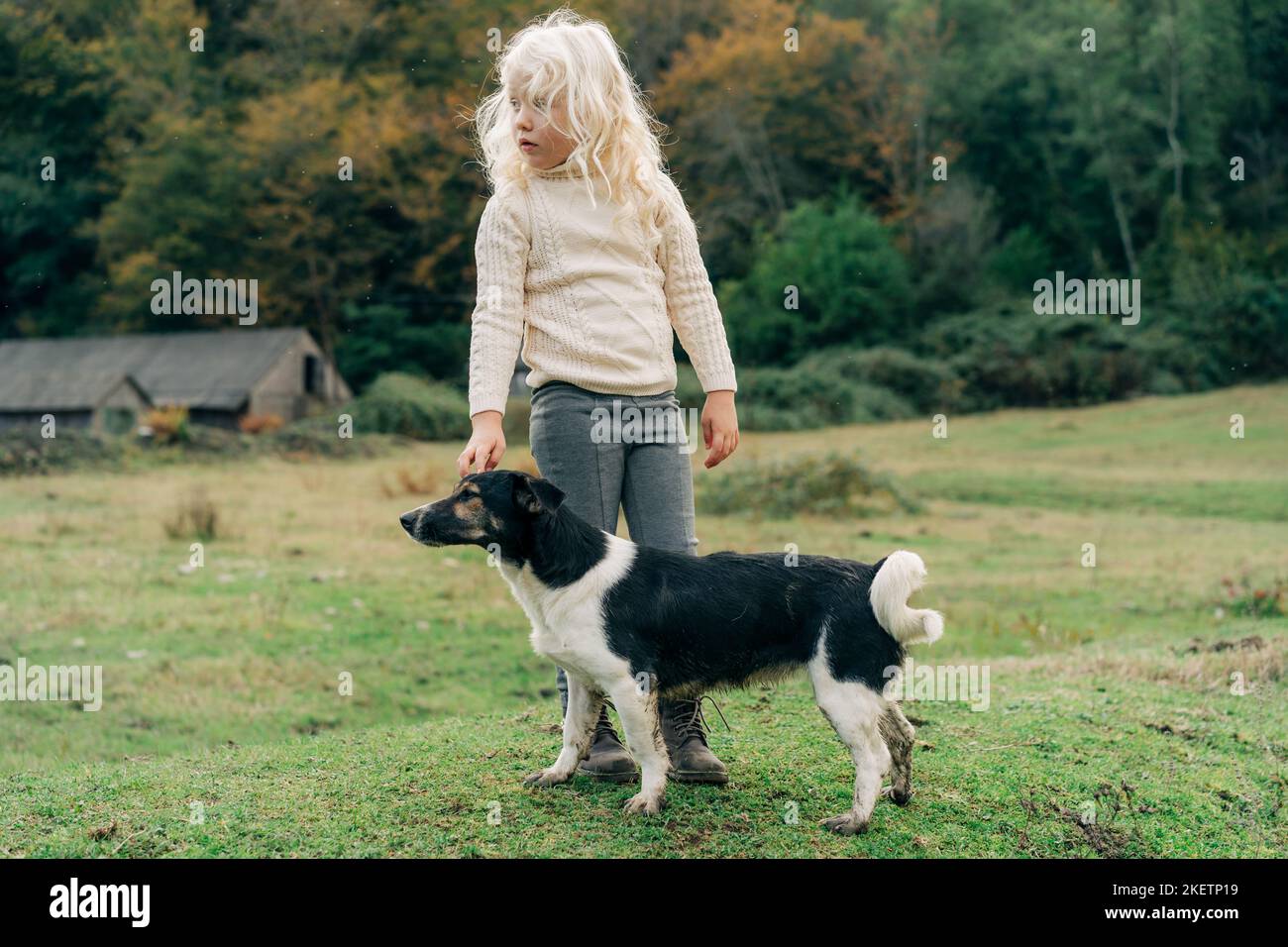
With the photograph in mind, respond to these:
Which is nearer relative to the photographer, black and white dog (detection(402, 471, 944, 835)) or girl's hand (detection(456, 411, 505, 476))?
black and white dog (detection(402, 471, 944, 835))

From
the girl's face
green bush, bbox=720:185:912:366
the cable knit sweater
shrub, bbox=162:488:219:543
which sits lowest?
shrub, bbox=162:488:219:543

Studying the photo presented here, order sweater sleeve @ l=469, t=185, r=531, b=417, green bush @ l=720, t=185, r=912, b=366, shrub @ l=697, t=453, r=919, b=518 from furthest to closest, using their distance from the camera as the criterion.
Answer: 1. green bush @ l=720, t=185, r=912, b=366
2. shrub @ l=697, t=453, r=919, b=518
3. sweater sleeve @ l=469, t=185, r=531, b=417

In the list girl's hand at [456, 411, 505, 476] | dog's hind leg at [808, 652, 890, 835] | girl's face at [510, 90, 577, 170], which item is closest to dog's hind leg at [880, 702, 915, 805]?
dog's hind leg at [808, 652, 890, 835]

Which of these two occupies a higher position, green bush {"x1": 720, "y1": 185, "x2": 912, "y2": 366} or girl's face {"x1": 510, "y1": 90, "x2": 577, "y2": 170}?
green bush {"x1": 720, "y1": 185, "x2": 912, "y2": 366}

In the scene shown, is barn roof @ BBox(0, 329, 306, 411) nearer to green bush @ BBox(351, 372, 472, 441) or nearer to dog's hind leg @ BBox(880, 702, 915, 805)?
green bush @ BBox(351, 372, 472, 441)

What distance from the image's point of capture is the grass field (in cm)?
466

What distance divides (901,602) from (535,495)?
1344 millimetres

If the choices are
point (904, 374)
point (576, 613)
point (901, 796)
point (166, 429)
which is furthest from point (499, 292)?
point (904, 374)

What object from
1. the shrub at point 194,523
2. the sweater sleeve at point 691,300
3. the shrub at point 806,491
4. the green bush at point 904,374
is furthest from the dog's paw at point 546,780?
the green bush at point 904,374

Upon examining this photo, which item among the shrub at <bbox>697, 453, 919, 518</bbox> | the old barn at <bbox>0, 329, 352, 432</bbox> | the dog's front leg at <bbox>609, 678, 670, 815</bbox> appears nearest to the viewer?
the dog's front leg at <bbox>609, 678, 670, 815</bbox>

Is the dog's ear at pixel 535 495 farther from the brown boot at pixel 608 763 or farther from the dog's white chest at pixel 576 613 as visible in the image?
the brown boot at pixel 608 763

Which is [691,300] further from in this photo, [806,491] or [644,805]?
[806,491]

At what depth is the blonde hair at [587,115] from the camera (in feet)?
15.4

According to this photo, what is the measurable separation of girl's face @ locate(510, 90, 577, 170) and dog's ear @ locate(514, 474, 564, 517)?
1274mm
